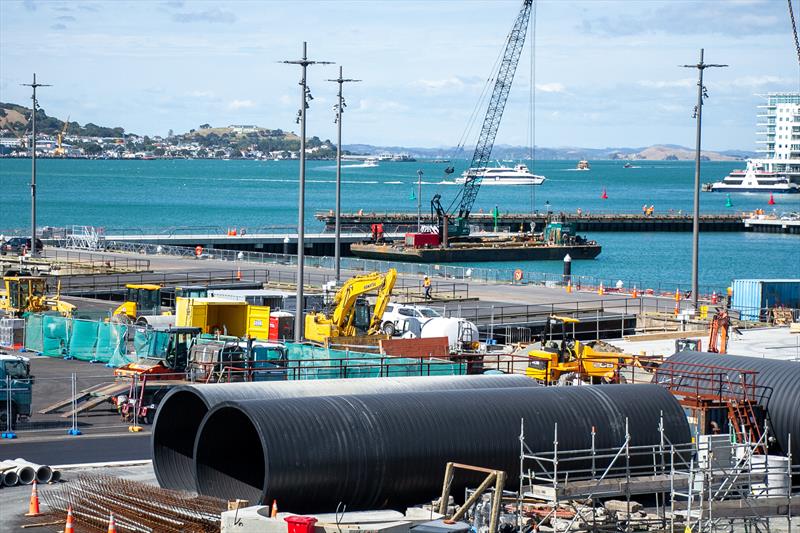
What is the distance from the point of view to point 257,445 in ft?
A: 91.3

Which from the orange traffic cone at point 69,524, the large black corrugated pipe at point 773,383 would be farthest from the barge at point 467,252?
the orange traffic cone at point 69,524

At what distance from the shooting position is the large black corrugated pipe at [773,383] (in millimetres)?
30000

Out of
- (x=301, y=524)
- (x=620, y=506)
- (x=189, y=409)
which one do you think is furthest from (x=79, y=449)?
(x=620, y=506)

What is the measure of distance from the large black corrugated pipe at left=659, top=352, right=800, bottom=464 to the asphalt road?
13.2m

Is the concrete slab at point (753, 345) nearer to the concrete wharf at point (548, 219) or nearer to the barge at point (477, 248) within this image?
the barge at point (477, 248)

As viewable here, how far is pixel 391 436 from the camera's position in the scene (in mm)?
25266

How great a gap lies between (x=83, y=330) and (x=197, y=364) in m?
11.3

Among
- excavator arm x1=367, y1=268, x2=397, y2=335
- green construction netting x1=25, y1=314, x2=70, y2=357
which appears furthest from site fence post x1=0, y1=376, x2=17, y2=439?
excavator arm x1=367, y1=268, x2=397, y2=335

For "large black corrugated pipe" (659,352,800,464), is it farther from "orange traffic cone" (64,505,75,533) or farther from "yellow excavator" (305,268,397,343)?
"yellow excavator" (305,268,397,343)

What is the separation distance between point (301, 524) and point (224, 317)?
29.9 m

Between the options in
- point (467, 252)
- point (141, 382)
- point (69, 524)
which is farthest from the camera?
point (467, 252)

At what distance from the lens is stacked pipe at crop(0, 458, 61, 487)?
28500 mm

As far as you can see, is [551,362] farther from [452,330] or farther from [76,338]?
[76,338]

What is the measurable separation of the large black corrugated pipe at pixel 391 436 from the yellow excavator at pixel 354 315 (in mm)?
22194
